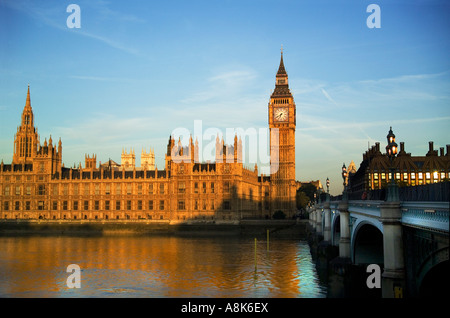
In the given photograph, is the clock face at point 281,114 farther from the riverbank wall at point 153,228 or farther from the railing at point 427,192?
the railing at point 427,192

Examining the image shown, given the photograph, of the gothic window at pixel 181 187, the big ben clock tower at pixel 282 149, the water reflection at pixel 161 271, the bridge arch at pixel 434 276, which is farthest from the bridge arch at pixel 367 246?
the big ben clock tower at pixel 282 149

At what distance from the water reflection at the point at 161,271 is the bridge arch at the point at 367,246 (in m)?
3.92

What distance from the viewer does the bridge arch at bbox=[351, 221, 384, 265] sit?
38.0 m

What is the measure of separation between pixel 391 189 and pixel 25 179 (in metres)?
127

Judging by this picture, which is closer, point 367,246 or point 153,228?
point 367,246

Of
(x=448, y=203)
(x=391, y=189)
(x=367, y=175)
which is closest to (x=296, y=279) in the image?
(x=391, y=189)

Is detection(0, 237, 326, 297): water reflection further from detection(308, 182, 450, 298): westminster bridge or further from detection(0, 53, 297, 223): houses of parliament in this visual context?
detection(0, 53, 297, 223): houses of parliament

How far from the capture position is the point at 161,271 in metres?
52.7

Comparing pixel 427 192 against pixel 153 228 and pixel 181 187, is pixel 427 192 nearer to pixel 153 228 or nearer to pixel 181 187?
pixel 153 228

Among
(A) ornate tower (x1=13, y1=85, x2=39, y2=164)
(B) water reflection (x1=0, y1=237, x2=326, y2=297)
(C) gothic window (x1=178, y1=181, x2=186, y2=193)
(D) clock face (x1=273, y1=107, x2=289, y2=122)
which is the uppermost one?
(D) clock face (x1=273, y1=107, x2=289, y2=122)

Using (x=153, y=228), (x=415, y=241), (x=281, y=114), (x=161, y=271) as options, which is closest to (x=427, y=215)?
(x=415, y=241)

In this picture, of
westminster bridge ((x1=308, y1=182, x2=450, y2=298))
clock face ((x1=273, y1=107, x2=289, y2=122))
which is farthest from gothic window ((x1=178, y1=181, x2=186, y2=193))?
westminster bridge ((x1=308, y1=182, x2=450, y2=298))

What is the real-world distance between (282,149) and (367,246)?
346 ft

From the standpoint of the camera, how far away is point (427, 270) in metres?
20.1
